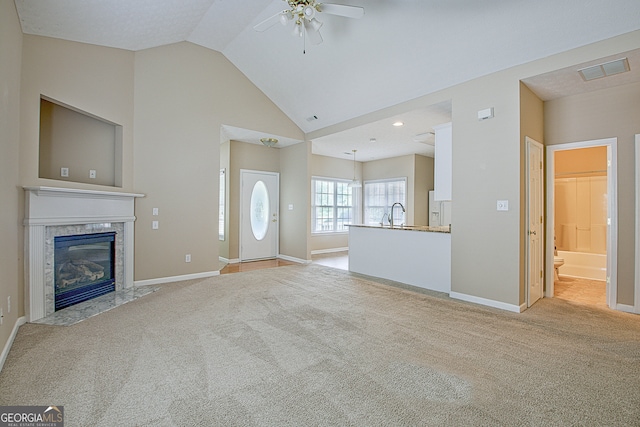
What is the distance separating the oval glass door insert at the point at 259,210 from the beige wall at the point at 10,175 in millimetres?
4203

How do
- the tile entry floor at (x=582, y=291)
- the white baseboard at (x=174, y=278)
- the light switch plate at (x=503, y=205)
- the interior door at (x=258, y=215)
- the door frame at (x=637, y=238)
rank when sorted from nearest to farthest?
the door frame at (x=637, y=238), the light switch plate at (x=503, y=205), the tile entry floor at (x=582, y=291), the white baseboard at (x=174, y=278), the interior door at (x=258, y=215)

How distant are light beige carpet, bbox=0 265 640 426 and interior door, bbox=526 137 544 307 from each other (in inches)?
14.2

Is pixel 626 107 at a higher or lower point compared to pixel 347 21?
lower

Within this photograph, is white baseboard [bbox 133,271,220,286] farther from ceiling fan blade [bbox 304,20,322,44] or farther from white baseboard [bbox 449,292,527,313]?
ceiling fan blade [bbox 304,20,322,44]

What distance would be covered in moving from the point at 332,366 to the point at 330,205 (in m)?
6.51

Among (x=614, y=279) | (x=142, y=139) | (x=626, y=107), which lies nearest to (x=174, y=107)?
(x=142, y=139)

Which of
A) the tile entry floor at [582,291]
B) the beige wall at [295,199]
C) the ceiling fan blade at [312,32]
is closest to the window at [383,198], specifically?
the beige wall at [295,199]

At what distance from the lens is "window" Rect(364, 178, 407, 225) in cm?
826

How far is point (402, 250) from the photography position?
4.84m

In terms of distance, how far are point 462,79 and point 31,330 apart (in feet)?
18.3

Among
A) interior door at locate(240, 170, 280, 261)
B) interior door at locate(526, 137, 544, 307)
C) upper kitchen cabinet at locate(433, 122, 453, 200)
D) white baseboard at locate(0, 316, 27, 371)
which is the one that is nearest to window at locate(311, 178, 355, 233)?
interior door at locate(240, 170, 280, 261)

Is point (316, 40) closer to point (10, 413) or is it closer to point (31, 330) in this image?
point (10, 413)

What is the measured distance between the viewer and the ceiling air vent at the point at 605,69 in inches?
120

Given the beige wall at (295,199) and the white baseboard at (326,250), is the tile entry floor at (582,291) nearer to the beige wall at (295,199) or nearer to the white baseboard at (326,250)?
the beige wall at (295,199)
